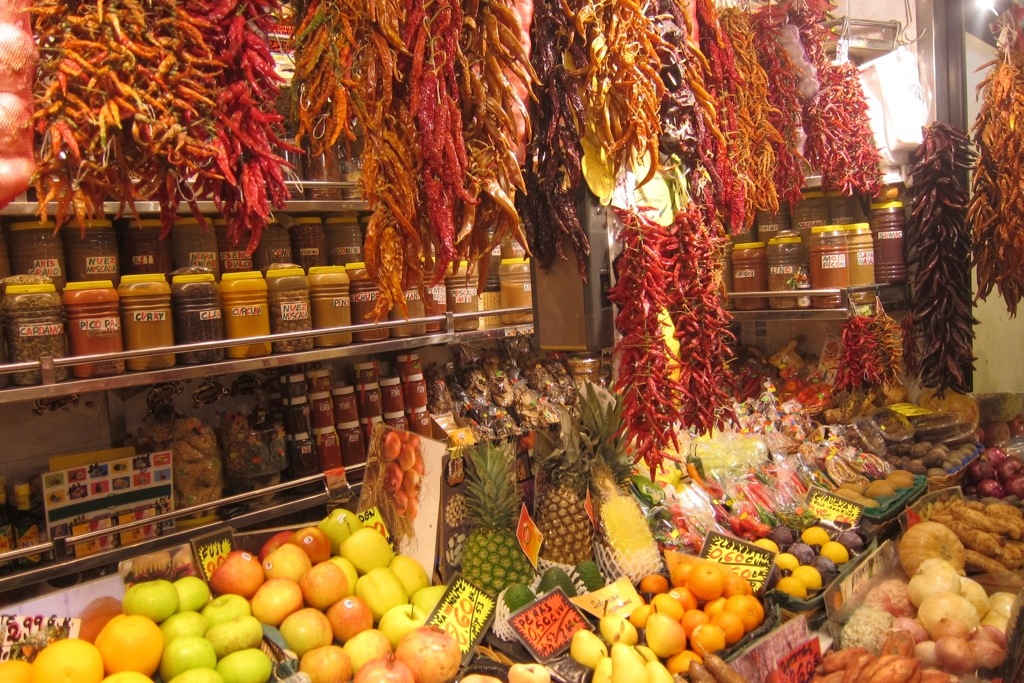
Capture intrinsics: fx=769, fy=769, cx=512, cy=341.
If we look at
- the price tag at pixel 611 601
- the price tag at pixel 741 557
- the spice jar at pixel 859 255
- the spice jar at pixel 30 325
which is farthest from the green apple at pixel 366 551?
the spice jar at pixel 859 255

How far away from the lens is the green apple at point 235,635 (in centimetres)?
173

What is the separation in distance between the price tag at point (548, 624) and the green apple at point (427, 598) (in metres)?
0.23

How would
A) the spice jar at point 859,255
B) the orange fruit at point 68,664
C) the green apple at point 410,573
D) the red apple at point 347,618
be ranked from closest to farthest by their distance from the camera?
the orange fruit at point 68,664 → the red apple at point 347,618 → the green apple at point 410,573 → the spice jar at point 859,255

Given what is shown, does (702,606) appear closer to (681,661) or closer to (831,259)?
(681,661)

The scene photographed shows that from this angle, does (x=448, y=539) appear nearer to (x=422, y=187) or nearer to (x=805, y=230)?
(x=422, y=187)

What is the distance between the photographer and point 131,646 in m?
1.63

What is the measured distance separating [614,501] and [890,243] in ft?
7.85

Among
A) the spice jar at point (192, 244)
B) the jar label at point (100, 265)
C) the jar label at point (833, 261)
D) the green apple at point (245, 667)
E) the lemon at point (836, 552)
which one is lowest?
Answer: the lemon at point (836, 552)

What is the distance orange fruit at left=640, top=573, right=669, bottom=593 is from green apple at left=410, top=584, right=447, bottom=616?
0.60 meters

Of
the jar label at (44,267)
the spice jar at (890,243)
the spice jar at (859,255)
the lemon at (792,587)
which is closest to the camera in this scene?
the lemon at (792,587)

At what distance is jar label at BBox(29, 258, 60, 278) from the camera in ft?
8.21

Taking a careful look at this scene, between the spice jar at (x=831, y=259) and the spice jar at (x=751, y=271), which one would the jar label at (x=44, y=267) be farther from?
the spice jar at (x=831, y=259)

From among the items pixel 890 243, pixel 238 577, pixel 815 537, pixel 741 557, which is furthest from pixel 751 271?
pixel 238 577

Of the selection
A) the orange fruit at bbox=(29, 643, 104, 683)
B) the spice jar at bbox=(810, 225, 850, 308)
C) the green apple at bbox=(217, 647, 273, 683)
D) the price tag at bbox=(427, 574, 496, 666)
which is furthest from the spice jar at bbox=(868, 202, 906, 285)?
the orange fruit at bbox=(29, 643, 104, 683)
